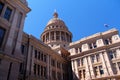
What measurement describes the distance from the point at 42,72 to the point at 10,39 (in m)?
13.8

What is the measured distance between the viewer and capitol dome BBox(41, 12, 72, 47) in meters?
60.4

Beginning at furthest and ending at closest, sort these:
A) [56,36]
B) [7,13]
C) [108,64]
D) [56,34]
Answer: [56,34]
[56,36]
[108,64]
[7,13]

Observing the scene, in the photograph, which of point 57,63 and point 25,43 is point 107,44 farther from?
point 25,43

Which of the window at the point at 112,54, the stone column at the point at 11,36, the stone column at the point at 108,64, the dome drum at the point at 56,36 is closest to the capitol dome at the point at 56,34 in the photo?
the dome drum at the point at 56,36

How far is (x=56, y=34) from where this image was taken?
209 ft

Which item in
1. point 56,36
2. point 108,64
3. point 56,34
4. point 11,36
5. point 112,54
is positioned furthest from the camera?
point 56,34

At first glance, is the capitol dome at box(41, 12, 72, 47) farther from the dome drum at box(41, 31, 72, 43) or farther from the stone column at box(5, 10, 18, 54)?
the stone column at box(5, 10, 18, 54)

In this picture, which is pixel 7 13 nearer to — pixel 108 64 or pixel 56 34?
pixel 108 64

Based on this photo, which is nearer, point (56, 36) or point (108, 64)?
point (108, 64)

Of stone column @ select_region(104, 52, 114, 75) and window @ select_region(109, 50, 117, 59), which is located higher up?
window @ select_region(109, 50, 117, 59)

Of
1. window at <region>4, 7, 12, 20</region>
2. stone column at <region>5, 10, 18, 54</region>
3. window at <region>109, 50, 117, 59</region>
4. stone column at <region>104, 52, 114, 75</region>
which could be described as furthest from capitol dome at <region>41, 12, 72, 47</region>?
window at <region>4, 7, 12, 20</region>

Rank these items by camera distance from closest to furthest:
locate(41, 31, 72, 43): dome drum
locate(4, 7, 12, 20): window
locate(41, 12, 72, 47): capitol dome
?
locate(4, 7, 12, 20): window
locate(41, 12, 72, 47): capitol dome
locate(41, 31, 72, 43): dome drum

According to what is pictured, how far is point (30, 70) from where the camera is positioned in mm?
25188

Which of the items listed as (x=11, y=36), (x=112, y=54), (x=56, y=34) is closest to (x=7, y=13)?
(x=11, y=36)
